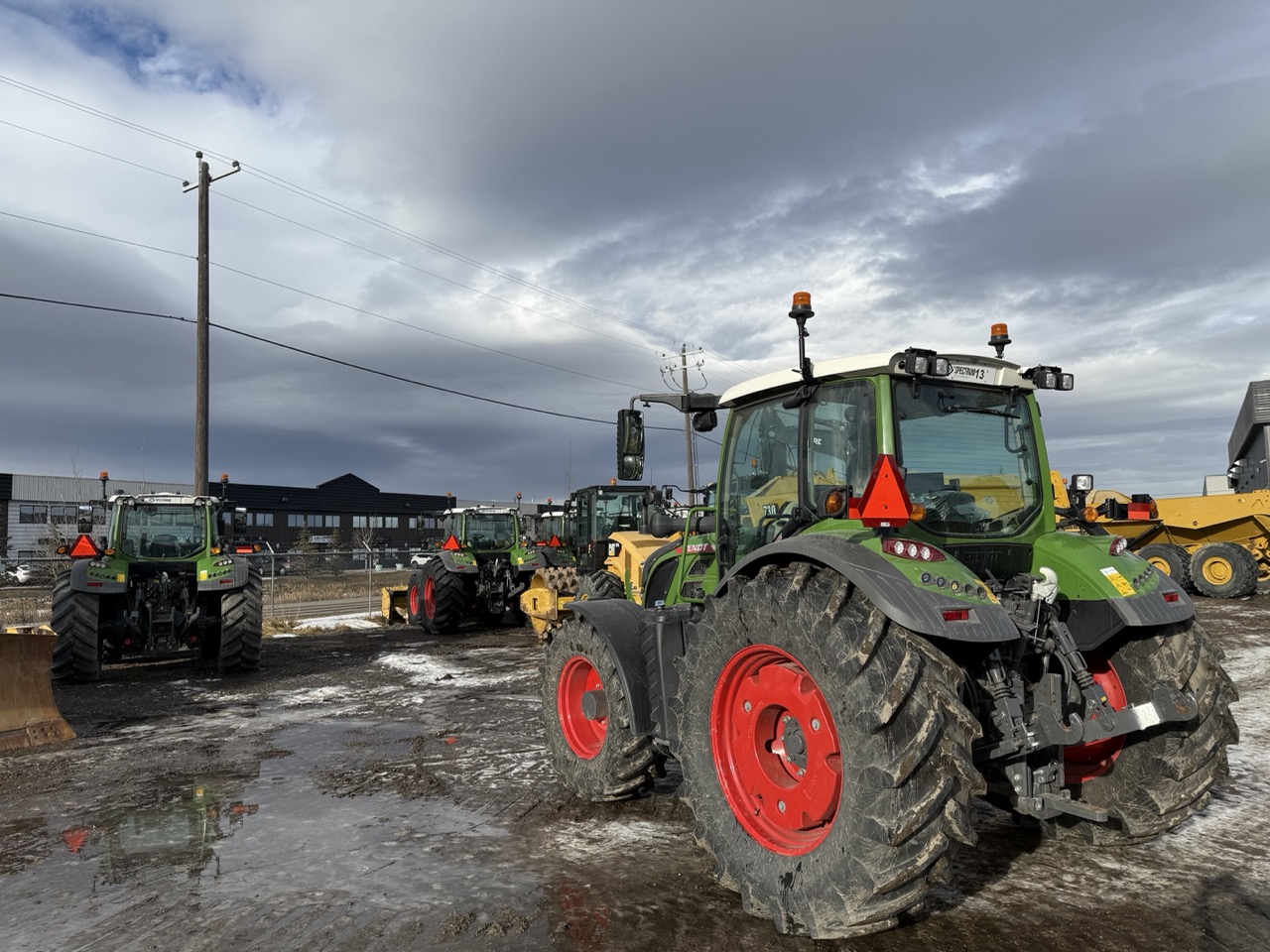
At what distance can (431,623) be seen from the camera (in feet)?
53.0

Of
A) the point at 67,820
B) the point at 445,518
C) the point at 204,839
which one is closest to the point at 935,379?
the point at 204,839

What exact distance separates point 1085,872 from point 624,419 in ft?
10.2

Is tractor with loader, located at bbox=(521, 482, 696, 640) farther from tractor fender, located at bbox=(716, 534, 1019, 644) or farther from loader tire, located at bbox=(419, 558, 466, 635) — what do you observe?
tractor fender, located at bbox=(716, 534, 1019, 644)

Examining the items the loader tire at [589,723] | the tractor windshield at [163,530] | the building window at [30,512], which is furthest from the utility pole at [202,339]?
the building window at [30,512]

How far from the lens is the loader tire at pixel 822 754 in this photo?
3100 mm

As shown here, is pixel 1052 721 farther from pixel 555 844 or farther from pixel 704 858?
pixel 555 844

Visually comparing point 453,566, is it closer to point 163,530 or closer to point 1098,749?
point 163,530

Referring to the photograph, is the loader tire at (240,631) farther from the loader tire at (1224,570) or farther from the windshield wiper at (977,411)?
the loader tire at (1224,570)

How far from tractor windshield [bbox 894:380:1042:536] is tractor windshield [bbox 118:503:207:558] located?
35.9ft

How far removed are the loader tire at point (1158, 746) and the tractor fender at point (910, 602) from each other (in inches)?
42.6

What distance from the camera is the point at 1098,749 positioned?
→ 4113 mm

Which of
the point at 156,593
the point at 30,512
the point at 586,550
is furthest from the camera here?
the point at 30,512

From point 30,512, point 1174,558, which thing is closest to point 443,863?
point 1174,558

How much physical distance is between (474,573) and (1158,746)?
543 inches
